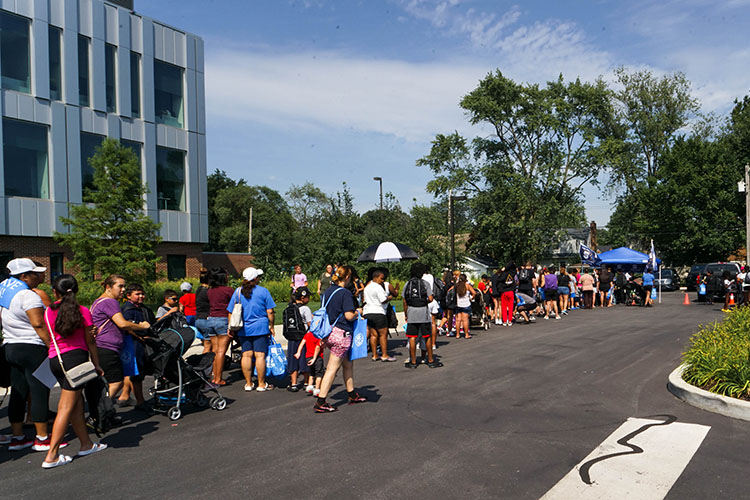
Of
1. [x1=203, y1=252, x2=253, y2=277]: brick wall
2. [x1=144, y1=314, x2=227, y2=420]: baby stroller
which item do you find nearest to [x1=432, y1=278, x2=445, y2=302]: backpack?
[x1=144, y1=314, x2=227, y2=420]: baby stroller

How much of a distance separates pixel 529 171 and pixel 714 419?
142ft

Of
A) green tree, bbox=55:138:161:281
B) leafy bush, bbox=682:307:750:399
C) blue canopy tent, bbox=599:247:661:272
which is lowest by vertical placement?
leafy bush, bbox=682:307:750:399

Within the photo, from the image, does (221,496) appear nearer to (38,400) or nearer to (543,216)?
(38,400)

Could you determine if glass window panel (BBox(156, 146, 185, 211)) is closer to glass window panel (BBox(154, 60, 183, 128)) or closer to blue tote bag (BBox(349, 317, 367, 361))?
glass window panel (BBox(154, 60, 183, 128))

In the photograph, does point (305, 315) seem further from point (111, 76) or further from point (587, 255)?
point (111, 76)

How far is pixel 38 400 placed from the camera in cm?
554

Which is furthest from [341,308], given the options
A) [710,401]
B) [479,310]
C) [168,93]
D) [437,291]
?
[168,93]

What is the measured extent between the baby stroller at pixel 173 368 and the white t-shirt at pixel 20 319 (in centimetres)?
161

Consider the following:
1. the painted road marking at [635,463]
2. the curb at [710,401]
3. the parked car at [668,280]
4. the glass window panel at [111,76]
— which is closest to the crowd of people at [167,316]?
the painted road marking at [635,463]

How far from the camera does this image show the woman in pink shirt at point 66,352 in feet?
17.2

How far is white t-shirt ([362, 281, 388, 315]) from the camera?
10301mm

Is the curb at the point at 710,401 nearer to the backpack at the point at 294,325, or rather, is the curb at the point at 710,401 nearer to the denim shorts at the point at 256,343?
the backpack at the point at 294,325

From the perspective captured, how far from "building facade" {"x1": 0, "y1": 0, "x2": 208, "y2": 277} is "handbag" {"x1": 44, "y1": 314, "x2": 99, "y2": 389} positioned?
61.3ft

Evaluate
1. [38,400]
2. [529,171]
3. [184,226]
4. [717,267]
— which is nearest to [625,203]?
[529,171]
